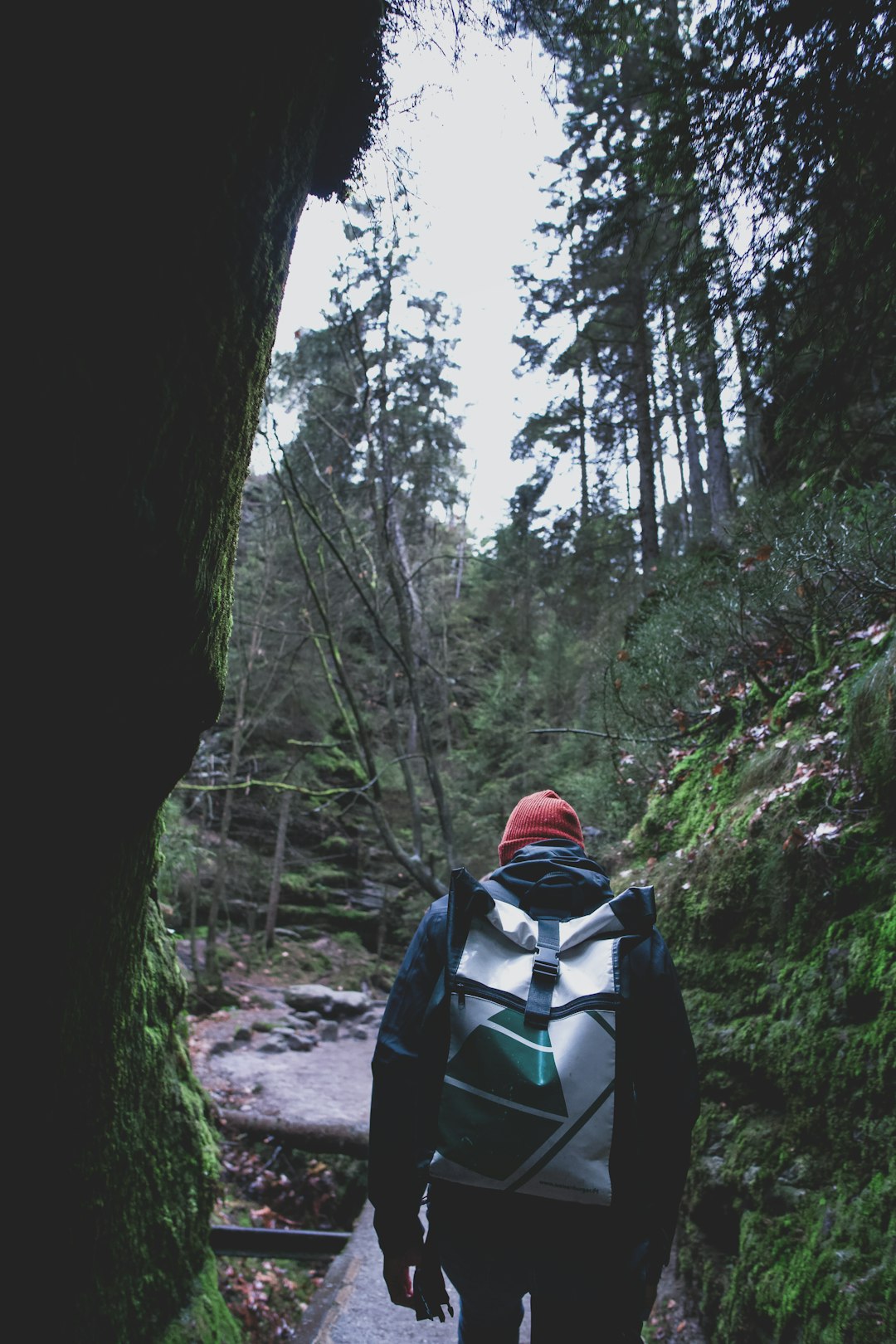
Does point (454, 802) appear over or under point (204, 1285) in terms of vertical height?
over

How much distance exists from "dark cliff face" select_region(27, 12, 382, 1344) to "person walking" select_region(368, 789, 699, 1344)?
977 millimetres

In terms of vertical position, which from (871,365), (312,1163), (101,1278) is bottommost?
(312,1163)

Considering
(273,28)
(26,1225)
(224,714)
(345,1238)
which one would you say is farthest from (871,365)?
(224,714)

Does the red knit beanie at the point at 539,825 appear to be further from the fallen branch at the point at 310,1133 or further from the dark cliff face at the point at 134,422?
the fallen branch at the point at 310,1133

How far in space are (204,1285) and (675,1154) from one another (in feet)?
8.19

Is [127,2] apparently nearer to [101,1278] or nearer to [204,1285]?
[101,1278]

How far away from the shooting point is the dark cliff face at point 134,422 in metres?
1.08

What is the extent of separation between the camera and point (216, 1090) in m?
7.96

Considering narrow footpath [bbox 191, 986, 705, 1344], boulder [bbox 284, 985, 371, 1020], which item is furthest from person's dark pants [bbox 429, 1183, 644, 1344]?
boulder [bbox 284, 985, 371, 1020]

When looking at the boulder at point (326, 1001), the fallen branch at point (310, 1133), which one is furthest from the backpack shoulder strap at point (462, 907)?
the boulder at point (326, 1001)

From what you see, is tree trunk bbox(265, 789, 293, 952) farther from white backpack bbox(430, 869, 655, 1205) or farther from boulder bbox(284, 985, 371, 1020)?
white backpack bbox(430, 869, 655, 1205)

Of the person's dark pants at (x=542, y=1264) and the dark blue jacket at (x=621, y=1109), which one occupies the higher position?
the dark blue jacket at (x=621, y=1109)

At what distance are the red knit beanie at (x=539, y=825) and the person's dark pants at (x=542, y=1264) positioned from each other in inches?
42.0

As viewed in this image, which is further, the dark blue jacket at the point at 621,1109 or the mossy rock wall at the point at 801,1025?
the mossy rock wall at the point at 801,1025
